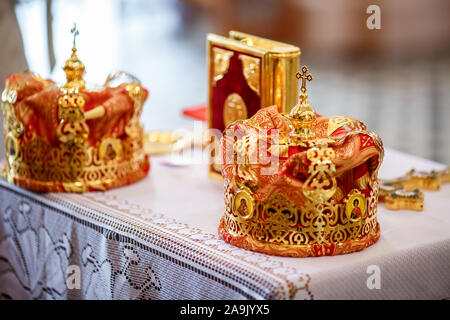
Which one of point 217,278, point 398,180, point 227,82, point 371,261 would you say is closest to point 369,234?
point 371,261

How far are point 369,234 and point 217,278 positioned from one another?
319 millimetres

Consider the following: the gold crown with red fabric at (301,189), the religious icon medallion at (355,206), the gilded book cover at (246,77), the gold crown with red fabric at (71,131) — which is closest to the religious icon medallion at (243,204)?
the gold crown with red fabric at (301,189)

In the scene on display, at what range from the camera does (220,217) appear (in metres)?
1.78

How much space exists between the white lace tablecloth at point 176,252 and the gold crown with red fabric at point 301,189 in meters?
0.03

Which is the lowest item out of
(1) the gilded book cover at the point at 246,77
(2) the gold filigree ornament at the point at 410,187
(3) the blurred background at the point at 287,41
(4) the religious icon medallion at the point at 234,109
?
(3) the blurred background at the point at 287,41

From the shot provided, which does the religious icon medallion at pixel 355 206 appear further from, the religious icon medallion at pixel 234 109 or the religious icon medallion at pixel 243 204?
the religious icon medallion at pixel 234 109

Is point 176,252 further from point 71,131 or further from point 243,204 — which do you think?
point 71,131

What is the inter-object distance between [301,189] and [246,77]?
1.91 feet

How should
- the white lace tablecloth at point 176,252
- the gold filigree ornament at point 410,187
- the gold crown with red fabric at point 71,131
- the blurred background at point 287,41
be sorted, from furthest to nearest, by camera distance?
the blurred background at point 287,41 < the gold crown with red fabric at point 71,131 < the gold filigree ornament at point 410,187 < the white lace tablecloth at point 176,252

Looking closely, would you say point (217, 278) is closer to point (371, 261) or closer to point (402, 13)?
point (371, 261)

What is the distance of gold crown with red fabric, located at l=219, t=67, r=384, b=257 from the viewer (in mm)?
1474

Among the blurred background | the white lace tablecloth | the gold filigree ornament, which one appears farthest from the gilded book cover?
the blurred background

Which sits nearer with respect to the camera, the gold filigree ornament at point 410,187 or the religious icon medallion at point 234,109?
the gold filigree ornament at point 410,187

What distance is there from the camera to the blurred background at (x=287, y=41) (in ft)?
12.8
